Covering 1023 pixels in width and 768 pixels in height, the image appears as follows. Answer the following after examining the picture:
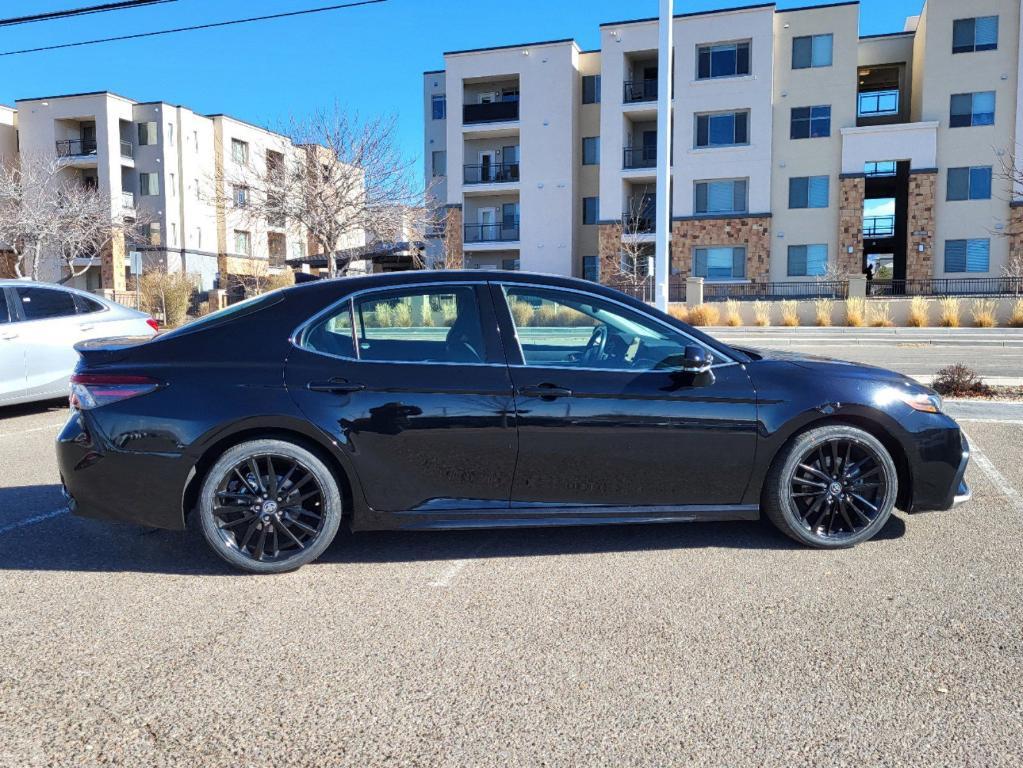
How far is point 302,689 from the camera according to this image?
3230 mm

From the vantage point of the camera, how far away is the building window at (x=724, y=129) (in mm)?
39062

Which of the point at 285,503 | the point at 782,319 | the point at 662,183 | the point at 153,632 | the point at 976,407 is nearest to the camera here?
the point at 153,632

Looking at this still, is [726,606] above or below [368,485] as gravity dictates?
below

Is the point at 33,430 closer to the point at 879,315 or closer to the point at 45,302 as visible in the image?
the point at 45,302

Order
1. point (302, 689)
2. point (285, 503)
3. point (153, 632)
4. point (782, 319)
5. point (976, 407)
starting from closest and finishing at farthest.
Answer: point (302, 689)
point (153, 632)
point (285, 503)
point (976, 407)
point (782, 319)

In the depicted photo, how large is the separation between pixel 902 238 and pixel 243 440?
42340mm

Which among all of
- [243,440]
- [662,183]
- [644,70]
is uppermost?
[644,70]

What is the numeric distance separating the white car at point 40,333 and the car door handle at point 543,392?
261 inches

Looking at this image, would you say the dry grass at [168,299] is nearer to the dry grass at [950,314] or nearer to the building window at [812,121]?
the dry grass at [950,314]

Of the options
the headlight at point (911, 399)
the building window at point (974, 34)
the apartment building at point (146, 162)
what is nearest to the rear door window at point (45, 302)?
the headlight at point (911, 399)

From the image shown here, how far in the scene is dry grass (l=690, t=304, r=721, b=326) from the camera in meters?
29.5

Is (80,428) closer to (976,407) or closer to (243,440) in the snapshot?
(243,440)

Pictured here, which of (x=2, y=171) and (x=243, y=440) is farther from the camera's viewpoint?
(x=2, y=171)

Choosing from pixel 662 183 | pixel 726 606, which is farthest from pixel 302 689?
pixel 662 183
